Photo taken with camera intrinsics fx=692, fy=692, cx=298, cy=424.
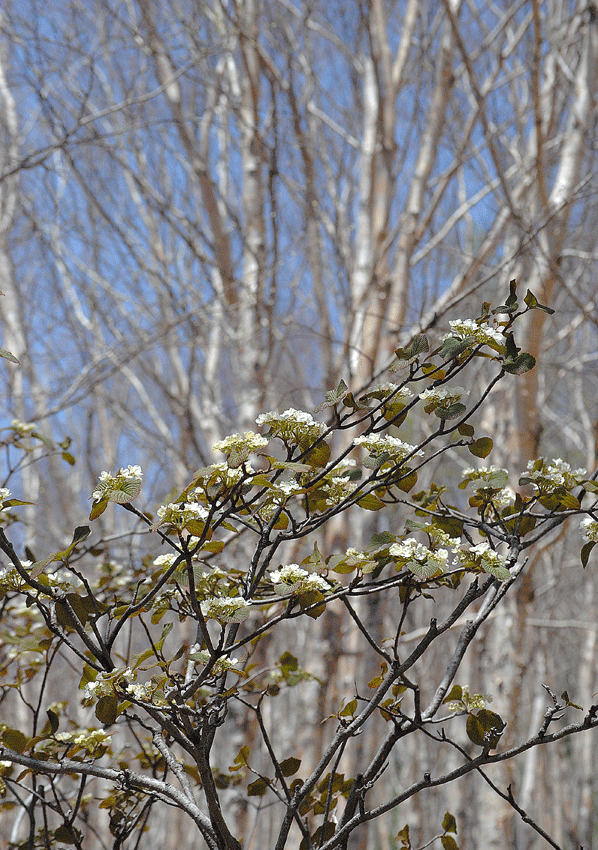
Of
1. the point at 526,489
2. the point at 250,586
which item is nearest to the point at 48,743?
the point at 250,586

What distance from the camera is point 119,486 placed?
758 mm

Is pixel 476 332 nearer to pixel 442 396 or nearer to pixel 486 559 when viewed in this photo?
pixel 442 396

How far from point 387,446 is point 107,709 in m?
0.43

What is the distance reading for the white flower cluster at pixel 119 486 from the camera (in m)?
0.74

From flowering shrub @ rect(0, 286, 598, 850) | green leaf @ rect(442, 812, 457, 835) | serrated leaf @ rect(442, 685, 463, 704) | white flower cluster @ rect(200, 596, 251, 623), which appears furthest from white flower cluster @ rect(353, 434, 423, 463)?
green leaf @ rect(442, 812, 457, 835)

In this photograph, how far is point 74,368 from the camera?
4.33 m

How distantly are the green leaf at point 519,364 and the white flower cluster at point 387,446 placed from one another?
0.49 ft

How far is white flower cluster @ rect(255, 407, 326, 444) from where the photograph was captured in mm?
A: 834

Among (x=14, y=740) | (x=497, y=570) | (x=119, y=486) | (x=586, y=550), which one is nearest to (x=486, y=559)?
(x=497, y=570)

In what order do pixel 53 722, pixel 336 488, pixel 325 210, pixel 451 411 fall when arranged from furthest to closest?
1. pixel 325 210
2. pixel 53 722
3. pixel 336 488
4. pixel 451 411

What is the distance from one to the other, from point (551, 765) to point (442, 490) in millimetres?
5586

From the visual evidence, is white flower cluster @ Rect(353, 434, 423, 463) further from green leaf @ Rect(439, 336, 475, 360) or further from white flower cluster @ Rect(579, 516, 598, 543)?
white flower cluster @ Rect(579, 516, 598, 543)

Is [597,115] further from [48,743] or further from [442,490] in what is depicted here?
[48,743]

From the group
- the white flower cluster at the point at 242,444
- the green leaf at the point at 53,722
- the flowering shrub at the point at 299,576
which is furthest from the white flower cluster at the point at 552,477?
the green leaf at the point at 53,722
